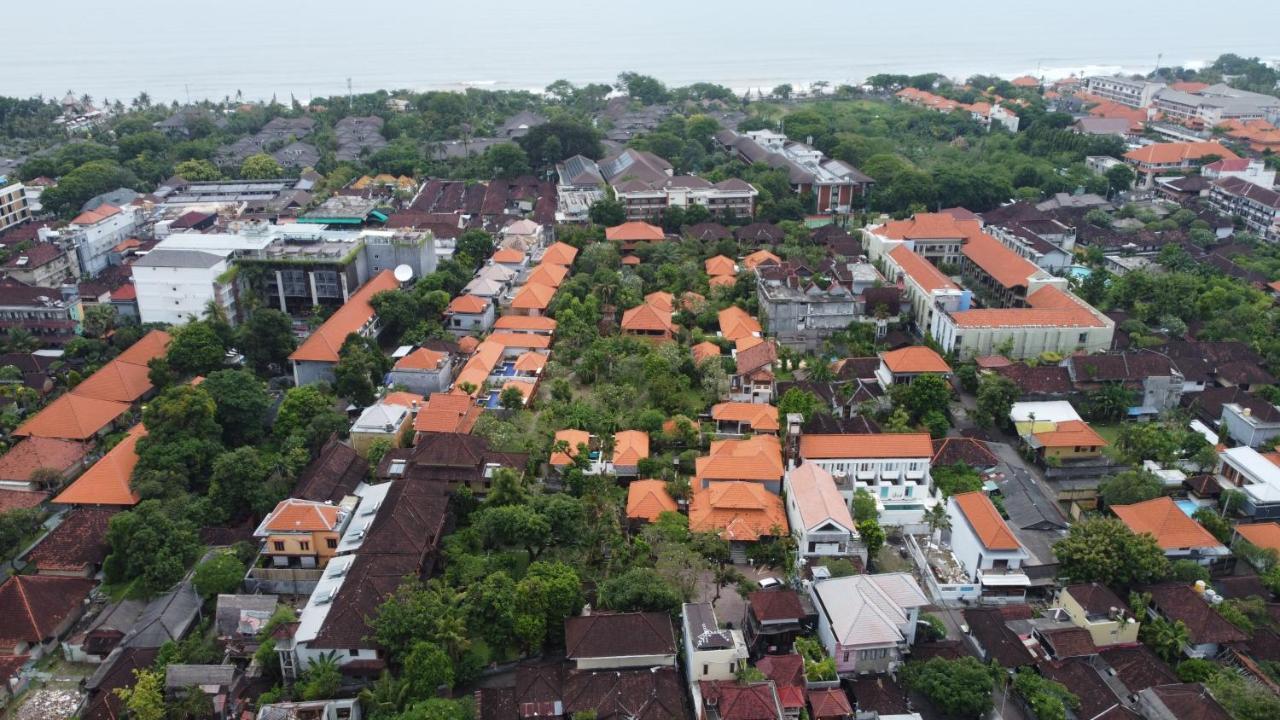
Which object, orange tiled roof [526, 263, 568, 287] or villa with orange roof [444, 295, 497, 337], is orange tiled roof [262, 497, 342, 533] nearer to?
villa with orange roof [444, 295, 497, 337]

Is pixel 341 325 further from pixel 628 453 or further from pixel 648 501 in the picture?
pixel 648 501

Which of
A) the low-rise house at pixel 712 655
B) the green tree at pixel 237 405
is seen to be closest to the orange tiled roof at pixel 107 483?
the green tree at pixel 237 405

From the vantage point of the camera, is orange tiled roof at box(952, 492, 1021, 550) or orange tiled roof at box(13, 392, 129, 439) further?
orange tiled roof at box(13, 392, 129, 439)

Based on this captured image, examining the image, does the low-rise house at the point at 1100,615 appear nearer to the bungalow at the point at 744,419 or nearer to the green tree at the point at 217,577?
the bungalow at the point at 744,419

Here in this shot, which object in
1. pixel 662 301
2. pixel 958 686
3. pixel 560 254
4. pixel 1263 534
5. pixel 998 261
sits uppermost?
pixel 998 261

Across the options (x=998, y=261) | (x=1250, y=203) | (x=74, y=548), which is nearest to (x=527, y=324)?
(x=74, y=548)

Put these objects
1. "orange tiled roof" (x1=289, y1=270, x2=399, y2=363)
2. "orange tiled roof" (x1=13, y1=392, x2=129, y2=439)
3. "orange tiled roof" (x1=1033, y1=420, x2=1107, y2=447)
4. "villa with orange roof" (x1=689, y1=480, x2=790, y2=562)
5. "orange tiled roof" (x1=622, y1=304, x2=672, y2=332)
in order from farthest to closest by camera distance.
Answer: "orange tiled roof" (x1=622, y1=304, x2=672, y2=332), "orange tiled roof" (x1=289, y1=270, x2=399, y2=363), "orange tiled roof" (x1=13, y1=392, x2=129, y2=439), "orange tiled roof" (x1=1033, y1=420, x2=1107, y2=447), "villa with orange roof" (x1=689, y1=480, x2=790, y2=562)

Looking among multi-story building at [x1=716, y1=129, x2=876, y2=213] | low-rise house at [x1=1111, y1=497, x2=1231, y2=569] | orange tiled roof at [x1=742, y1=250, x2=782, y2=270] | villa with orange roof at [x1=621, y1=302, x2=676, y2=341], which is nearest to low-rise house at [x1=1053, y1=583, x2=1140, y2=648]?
low-rise house at [x1=1111, y1=497, x2=1231, y2=569]
